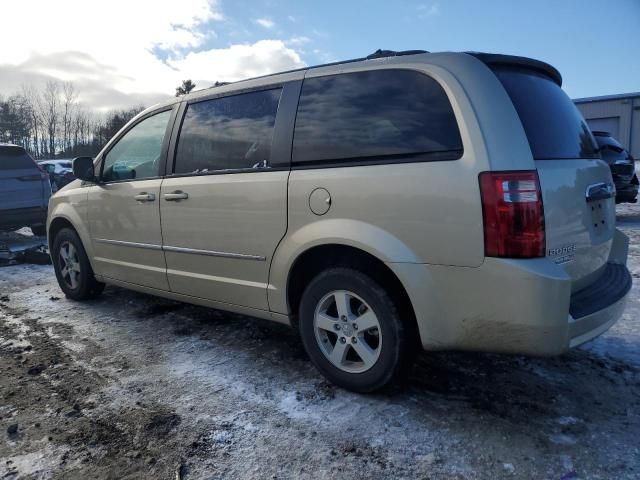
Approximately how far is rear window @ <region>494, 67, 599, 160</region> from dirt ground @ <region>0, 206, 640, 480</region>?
1.38m

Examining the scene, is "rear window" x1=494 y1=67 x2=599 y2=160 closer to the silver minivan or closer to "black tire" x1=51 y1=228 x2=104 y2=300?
the silver minivan

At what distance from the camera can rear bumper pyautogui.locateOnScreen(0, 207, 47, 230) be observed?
26.8 feet

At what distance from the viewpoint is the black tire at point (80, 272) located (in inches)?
194

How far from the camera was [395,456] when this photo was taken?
237cm

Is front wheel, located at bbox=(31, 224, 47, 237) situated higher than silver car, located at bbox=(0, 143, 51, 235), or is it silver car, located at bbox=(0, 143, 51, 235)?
silver car, located at bbox=(0, 143, 51, 235)

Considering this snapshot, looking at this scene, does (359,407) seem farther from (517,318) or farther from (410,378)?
(517,318)

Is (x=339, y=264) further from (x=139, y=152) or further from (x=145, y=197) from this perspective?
(x=139, y=152)

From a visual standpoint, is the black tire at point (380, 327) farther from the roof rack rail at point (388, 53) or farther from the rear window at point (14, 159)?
the rear window at point (14, 159)

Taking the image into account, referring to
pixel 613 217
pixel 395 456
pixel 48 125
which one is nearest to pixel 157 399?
pixel 395 456

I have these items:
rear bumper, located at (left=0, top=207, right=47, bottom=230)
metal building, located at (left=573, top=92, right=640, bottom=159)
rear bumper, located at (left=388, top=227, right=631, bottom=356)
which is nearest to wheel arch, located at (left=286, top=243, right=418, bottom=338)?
rear bumper, located at (left=388, top=227, right=631, bottom=356)

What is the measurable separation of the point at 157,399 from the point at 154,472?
0.72m

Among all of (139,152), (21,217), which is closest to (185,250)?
(139,152)

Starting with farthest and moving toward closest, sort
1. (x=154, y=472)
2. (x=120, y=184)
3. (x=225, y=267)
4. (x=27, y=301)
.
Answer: (x=27, y=301)
(x=120, y=184)
(x=225, y=267)
(x=154, y=472)

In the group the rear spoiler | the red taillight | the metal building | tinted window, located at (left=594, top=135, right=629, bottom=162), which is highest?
the metal building
